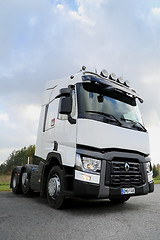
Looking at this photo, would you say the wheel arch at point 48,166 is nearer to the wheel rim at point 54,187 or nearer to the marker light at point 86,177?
the wheel rim at point 54,187

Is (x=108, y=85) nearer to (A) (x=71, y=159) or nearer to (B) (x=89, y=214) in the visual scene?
(A) (x=71, y=159)

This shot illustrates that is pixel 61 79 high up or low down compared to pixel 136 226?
up

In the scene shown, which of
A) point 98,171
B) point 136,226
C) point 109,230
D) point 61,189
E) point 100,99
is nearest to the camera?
point 109,230

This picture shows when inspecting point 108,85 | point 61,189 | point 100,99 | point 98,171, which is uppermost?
point 108,85

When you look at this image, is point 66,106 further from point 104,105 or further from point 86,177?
point 86,177

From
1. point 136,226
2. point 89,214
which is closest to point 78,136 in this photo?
point 89,214

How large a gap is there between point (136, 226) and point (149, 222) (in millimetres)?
404

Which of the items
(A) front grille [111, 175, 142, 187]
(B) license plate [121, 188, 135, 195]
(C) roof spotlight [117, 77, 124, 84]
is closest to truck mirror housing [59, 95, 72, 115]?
(A) front grille [111, 175, 142, 187]

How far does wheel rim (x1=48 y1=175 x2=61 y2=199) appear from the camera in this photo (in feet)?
16.5

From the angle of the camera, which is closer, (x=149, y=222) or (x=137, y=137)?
(x=149, y=222)

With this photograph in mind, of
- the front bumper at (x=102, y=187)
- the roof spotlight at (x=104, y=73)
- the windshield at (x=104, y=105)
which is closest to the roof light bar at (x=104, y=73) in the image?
the roof spotlight at (x=104, y=73)

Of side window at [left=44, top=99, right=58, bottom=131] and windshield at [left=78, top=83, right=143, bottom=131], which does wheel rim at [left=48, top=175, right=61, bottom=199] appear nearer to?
side window at [left=44, top=99, right=58, bottom=131]

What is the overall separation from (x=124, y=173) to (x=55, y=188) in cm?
158

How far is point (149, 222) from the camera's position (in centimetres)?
396
